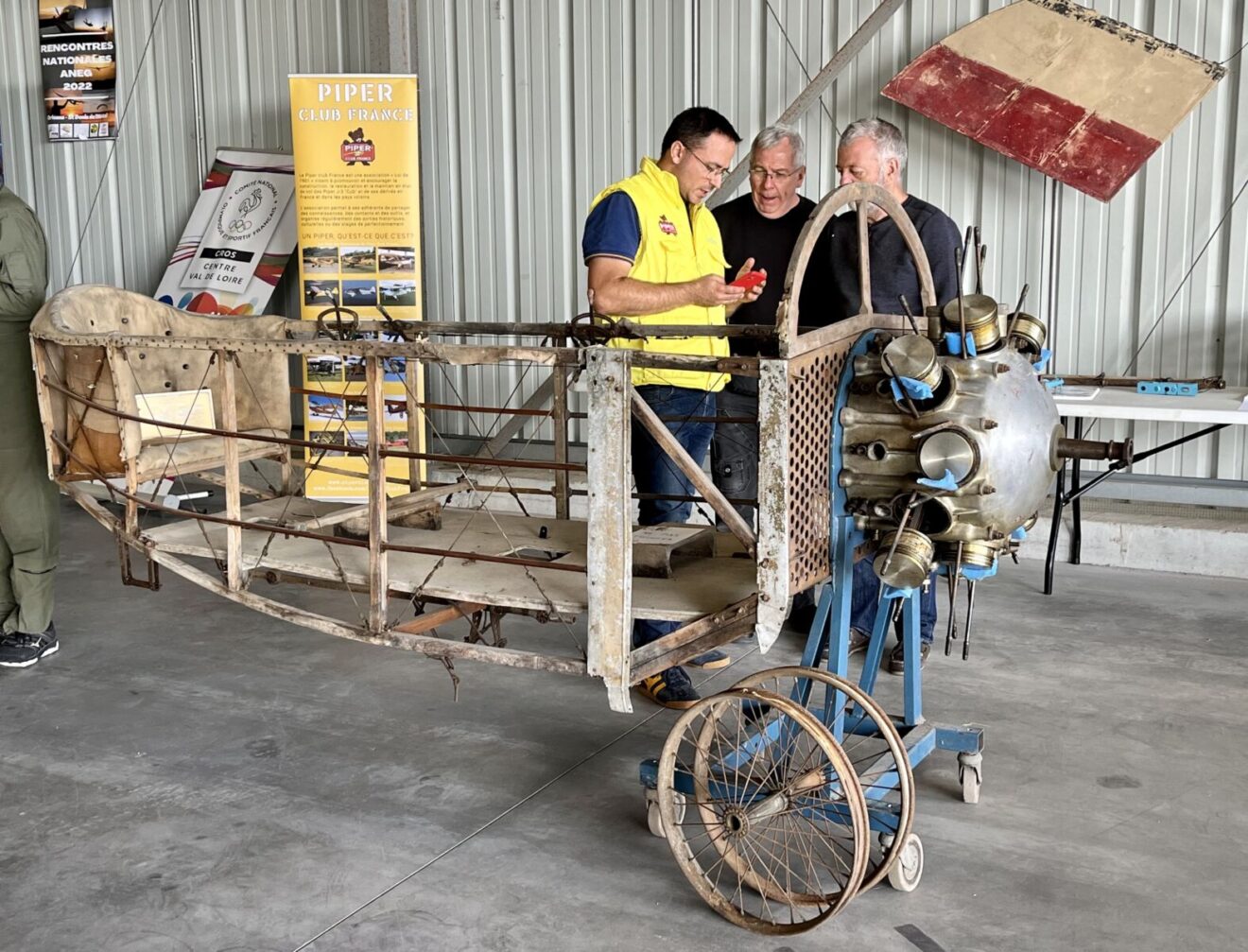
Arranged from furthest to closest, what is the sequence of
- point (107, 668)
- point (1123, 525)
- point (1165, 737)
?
point (1123, 525), point (107, 668), point (1165, 737)

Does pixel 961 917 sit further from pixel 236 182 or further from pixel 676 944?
pixel 236 182

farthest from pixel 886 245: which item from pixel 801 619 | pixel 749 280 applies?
pixel 801 619

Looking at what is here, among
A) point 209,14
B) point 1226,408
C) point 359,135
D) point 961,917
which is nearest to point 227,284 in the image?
point 359,135

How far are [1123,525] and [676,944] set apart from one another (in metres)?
4.17

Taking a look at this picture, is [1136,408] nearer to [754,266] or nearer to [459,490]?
[754,266]

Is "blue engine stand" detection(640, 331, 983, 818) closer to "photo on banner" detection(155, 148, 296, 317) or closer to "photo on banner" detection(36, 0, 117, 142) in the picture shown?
"photo on banner" detection(155, 148, 296, 317)

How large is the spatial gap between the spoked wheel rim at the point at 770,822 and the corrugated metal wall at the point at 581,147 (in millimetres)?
4202

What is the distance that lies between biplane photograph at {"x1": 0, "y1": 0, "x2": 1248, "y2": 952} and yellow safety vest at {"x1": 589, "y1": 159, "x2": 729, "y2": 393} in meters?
0.02

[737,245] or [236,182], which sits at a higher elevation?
[236,182]

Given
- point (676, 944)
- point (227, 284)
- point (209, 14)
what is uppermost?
point (209, 14)

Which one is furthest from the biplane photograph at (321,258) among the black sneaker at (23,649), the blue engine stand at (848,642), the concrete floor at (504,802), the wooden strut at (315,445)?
the blue engine stand at (848,642)

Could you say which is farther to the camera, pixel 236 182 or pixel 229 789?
pixel 236 182

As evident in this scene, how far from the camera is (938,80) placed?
6.41 meters

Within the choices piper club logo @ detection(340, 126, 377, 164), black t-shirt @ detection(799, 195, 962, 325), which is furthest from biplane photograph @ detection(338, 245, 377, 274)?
black t-shirt @ detection(799, 195, 962, 325)
